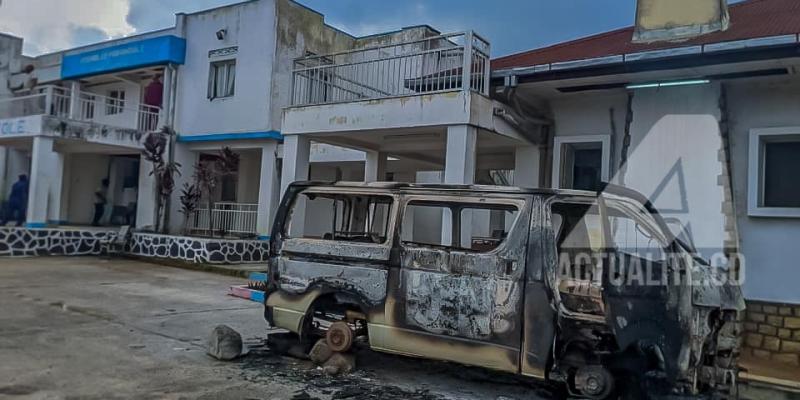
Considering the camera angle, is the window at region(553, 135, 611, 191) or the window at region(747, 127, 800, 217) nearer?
the window at region(747, 127, 800, 217)

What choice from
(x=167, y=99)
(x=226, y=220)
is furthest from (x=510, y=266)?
(x=167, y=99)

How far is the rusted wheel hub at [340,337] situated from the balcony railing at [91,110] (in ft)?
48.5

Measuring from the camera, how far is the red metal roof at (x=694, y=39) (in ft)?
22.4

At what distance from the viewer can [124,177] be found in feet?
72.9

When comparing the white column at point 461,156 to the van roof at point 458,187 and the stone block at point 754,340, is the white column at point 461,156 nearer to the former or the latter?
the van roof at point 458,187

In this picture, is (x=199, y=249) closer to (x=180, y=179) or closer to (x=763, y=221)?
(x=180, y=179)

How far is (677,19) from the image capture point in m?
7.88

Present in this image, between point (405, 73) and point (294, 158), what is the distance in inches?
102

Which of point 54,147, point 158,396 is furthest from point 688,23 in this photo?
point 54,147

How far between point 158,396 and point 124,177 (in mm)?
19797

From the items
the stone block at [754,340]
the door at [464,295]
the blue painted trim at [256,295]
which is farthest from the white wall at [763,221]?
the blue painted trim at [256,295]

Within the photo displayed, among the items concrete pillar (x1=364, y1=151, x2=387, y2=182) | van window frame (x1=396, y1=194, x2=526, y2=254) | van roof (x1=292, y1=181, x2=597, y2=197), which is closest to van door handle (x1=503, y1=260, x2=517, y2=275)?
van window frame (x1=396, y1=194, x2=526, y2=254)

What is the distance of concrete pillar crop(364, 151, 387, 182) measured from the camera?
41.1 feet

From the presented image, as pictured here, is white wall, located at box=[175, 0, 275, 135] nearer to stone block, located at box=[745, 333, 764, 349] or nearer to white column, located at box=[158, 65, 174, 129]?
white column, located at box=[158, 65, 174, 129]
